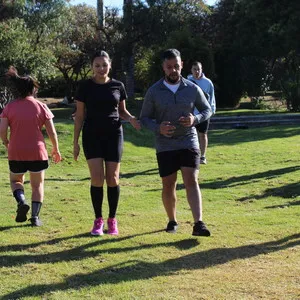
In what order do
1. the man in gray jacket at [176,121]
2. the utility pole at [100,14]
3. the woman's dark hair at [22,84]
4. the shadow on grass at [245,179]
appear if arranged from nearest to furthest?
the man in gray jacket at [176,121], the woman's dark hair at [22,84], the shadow on grass at [245,179], the utility pole at [100,14]

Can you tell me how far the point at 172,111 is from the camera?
17.7ft

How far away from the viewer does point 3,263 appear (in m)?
4.70

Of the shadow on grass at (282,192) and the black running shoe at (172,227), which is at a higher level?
the black running shoe at (172,227)

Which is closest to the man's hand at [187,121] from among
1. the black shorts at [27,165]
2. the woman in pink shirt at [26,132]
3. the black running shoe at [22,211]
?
the woman in pink shirt at [26,132]

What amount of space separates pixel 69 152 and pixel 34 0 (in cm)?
1319

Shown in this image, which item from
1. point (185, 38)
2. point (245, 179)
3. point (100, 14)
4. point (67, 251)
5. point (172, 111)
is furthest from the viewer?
point (100, 14)

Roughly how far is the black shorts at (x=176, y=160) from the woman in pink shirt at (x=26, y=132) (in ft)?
4.12

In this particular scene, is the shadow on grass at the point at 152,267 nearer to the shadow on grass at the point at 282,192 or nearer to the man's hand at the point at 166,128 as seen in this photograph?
the man's hand at the point at 166,128

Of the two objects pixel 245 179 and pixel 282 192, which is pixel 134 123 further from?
pixel 245 179

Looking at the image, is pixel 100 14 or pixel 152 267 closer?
pixel 152 267

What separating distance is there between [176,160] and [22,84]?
1.82 meters

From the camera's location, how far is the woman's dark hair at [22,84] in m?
5.80

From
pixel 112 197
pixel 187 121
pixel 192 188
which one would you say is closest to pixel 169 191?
pixel 192 188

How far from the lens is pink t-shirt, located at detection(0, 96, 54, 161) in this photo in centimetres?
577
